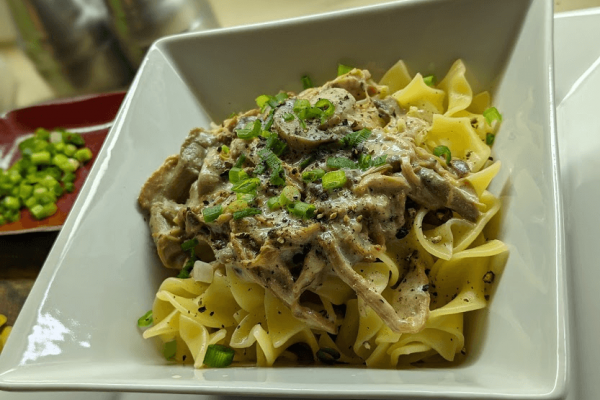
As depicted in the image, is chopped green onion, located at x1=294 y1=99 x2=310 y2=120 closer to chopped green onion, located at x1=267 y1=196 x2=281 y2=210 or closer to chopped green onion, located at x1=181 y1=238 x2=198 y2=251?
chopped green onion, located at x1=267 y1=196 x2=281 y2=210

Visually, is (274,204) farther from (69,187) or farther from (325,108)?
(69,187)

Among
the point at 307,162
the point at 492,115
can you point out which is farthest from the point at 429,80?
the point at 307,162

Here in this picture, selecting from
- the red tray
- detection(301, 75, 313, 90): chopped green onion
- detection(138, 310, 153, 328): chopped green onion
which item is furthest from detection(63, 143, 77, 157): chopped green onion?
detection(138, 310, 153, 328): chopped green onion

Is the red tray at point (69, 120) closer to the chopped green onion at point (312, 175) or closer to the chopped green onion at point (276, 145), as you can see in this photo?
the chopped green onion at point (276, 145)

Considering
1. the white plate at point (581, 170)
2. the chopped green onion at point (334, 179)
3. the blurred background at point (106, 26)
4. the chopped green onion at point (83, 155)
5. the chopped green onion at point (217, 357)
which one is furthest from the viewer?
the blurred background at point (106, 26)

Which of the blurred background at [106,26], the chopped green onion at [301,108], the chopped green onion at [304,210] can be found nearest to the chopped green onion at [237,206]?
the chopped green onion at [304,210]

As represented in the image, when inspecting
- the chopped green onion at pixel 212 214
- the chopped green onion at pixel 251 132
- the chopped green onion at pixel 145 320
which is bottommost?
the chopped green onion at pixel 145 320
